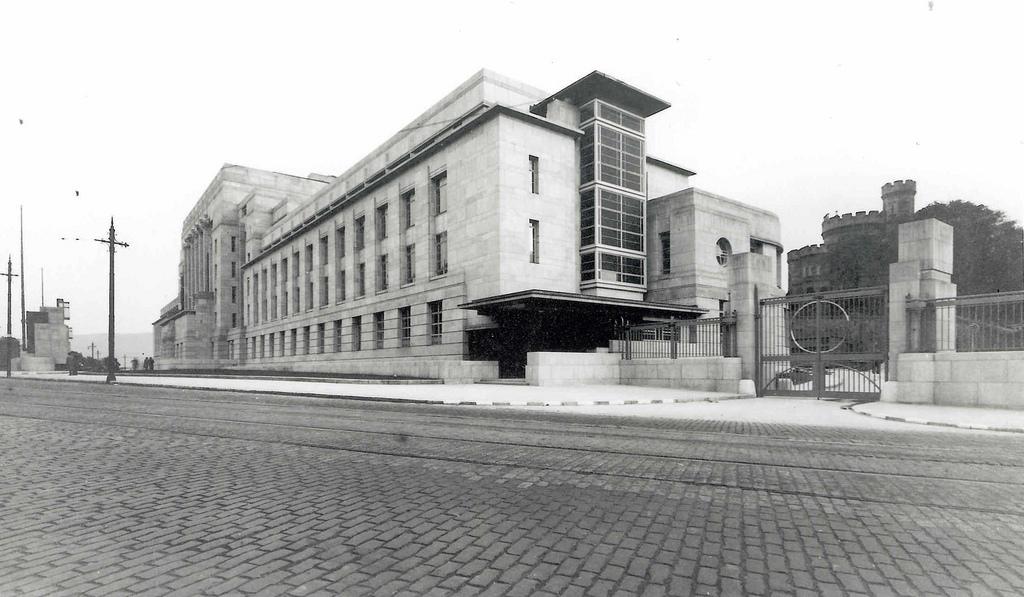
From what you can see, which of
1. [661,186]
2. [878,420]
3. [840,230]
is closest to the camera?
[878,420]

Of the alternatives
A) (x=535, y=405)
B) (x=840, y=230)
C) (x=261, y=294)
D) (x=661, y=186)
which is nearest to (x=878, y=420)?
(x=535, y=405)

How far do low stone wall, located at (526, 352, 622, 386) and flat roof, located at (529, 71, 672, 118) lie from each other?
19.2 meters

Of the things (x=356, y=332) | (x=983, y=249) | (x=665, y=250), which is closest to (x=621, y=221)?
(x=665, y=250)

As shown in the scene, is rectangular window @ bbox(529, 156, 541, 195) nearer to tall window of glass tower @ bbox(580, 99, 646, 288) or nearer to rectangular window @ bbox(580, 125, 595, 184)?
tall window of glass tower @ bbox(580, 99, 646, 288)

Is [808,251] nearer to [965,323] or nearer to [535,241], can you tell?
[535,241]

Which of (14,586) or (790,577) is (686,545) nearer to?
(790,577)

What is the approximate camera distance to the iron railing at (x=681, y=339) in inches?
799

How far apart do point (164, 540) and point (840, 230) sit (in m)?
79.8

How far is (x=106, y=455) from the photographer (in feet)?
23.5

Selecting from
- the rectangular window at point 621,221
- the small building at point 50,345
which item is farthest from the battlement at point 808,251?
the small building at point 50,345

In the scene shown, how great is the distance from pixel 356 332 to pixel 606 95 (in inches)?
979

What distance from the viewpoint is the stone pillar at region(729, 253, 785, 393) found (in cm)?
1944

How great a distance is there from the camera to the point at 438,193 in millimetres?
35375

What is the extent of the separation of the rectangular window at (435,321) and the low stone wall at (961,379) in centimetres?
2244
